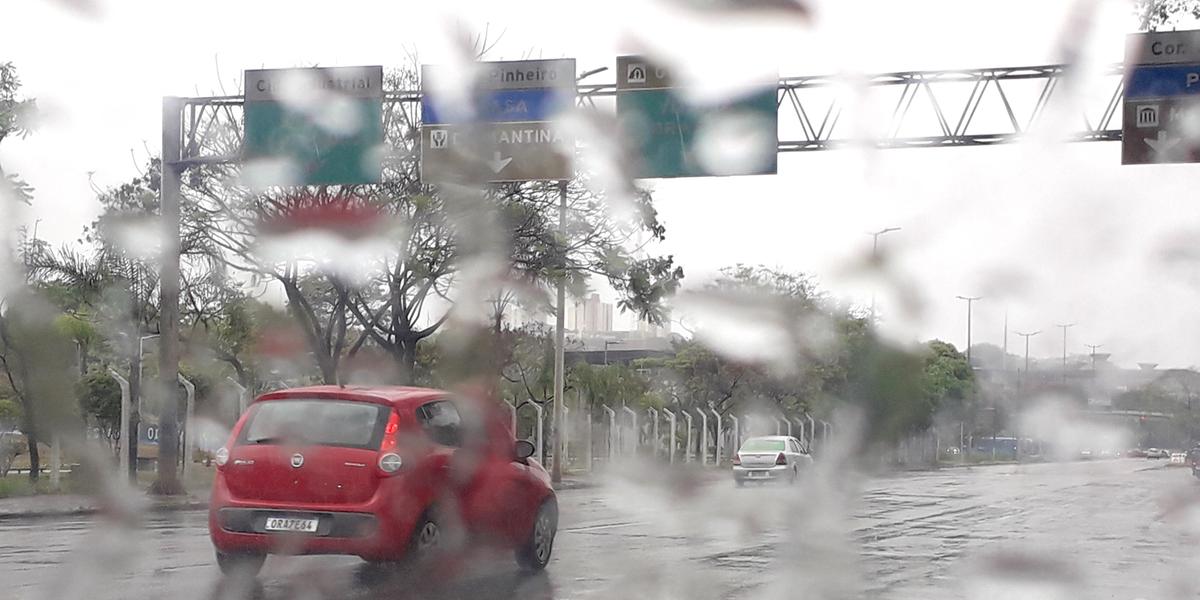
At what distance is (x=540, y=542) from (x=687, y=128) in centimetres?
377

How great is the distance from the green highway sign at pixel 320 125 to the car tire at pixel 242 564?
69.6 inches

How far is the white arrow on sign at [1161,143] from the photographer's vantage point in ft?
10.4

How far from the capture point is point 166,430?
15.7 metres

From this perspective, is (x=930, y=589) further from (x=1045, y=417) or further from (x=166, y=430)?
(x=166, y=430)

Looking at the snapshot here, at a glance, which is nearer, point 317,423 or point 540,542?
point 317,423

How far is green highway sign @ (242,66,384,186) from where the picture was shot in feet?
16.4

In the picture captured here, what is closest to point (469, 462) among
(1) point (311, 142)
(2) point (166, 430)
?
(1) point (311, 142)

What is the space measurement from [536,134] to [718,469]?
5.82 feet

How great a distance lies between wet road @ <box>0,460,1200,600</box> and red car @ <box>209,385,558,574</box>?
10.2 inches

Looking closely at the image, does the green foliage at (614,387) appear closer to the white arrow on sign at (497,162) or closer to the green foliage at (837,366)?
the green foliage at (837,366)

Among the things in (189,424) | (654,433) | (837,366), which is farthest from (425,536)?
(189,424)

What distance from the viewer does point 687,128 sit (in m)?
3.73

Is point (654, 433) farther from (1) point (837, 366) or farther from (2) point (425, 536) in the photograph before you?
(1) point (837, 366)

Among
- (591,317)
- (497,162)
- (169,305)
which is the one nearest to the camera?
(497,162)
